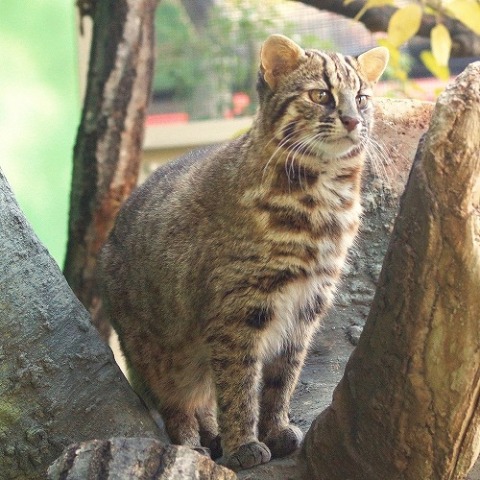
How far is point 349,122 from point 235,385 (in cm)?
87

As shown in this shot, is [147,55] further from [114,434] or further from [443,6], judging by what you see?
[114,434]

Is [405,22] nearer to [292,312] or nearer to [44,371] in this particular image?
[292,312]

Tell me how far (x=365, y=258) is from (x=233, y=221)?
969 mm

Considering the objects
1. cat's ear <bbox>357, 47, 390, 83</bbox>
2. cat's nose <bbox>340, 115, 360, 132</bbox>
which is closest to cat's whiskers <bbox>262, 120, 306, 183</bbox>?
cat's nose <bbox>340, 115, 360, 132</bbox>

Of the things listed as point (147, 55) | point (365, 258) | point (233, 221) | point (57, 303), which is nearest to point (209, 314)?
point (233, 221)

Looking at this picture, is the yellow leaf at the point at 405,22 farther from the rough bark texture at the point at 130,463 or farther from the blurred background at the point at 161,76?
the rough bark texture at the point at 130,463

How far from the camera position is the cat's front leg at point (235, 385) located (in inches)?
111

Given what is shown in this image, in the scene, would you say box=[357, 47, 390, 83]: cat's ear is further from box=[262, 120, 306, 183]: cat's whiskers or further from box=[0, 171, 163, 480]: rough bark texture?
box=[0, 171, 163, 480]: rough bark texture

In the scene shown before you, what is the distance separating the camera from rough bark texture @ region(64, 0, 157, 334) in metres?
4.36

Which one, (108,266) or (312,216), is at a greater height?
(312,216)

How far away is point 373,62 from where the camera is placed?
3094 mm

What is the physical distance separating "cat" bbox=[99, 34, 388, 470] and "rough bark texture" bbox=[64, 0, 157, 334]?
3.93 ft

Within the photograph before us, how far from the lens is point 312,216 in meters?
2.87

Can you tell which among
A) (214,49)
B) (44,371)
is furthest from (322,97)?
(214,49)
